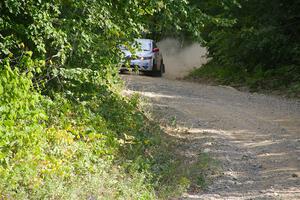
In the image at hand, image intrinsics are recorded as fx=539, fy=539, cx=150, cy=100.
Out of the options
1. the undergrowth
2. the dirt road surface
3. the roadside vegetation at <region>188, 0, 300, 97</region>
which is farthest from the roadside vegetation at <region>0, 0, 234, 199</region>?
the roadside vegetation at <region>188, 0, 300, 97</region>

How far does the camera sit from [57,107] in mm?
8867

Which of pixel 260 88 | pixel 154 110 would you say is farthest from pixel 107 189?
pixel 260 88

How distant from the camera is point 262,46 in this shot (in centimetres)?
2008

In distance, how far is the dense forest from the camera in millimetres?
6727

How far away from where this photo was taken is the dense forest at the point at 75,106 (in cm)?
673

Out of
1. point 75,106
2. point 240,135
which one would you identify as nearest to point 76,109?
point 75,106

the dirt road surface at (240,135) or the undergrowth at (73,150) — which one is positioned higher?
the undergrowth at (73,150)

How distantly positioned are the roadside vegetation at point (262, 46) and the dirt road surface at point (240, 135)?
97.0 inches

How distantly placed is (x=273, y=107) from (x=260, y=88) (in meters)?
5.03

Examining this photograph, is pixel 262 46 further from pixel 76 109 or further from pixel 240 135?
pixel 76 109

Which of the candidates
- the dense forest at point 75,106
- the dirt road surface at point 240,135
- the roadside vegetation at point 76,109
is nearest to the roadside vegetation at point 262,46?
the dirt road surface at point 240,135

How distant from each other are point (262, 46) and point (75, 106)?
1218cm

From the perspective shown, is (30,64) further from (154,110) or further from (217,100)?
(217,100)

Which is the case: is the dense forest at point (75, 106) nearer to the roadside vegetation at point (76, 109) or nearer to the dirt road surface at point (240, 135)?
the roadside vegetation at point (76, 109)
